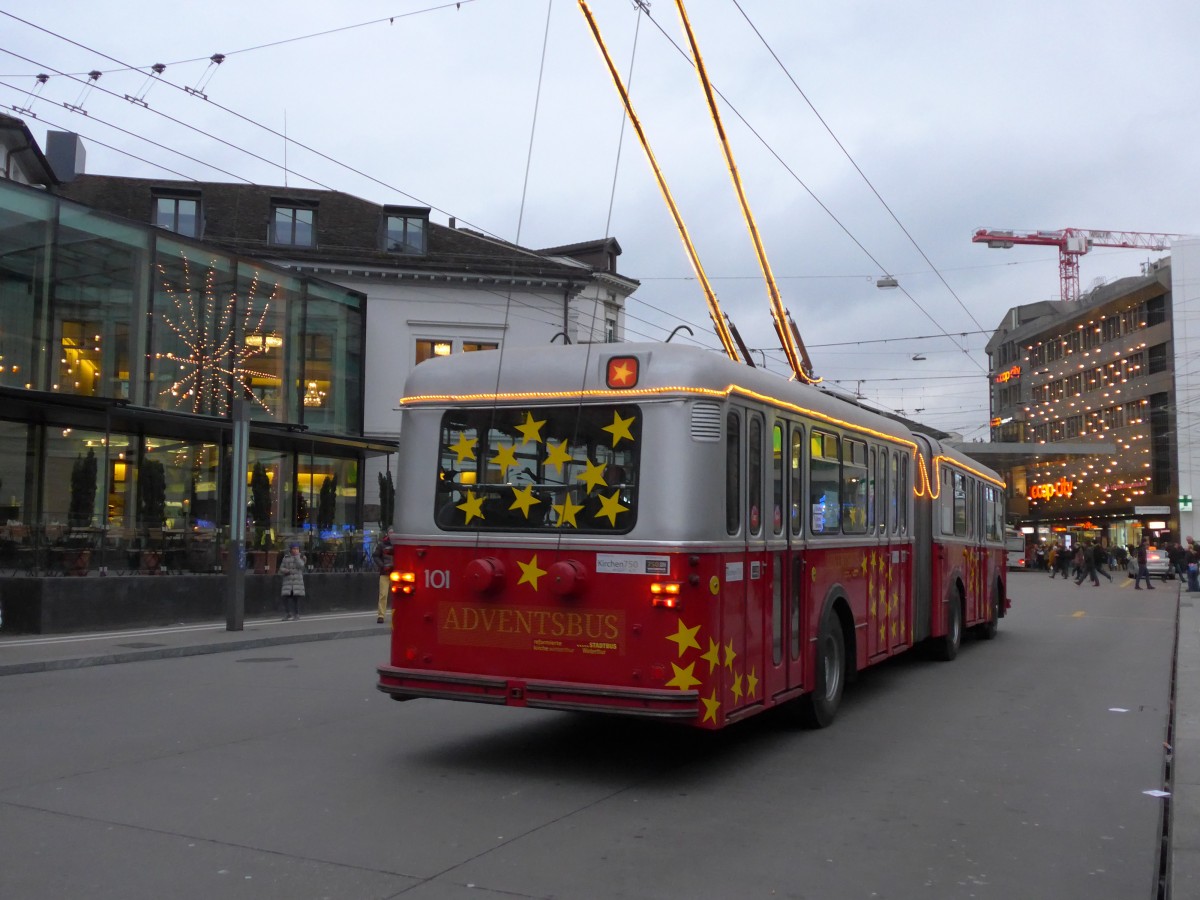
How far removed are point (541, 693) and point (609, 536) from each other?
3.68ft

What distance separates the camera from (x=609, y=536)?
7.66 meters

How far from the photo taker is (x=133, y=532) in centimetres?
2100

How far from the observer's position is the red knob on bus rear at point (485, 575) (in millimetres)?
7887

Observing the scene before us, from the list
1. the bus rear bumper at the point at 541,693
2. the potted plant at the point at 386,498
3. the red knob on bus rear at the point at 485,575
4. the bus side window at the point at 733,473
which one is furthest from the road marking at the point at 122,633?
the bus side window at the point at 733,473

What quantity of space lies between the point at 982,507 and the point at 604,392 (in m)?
11.1

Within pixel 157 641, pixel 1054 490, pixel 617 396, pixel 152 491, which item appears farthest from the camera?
pixel 1054 490

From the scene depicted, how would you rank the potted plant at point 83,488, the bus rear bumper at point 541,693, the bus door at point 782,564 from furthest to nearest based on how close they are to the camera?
the potted plant at point 83,488 → the bus door at point 782,564 → the bus rear bumper at point 541,693

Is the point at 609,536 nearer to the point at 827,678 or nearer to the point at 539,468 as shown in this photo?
the point at 539,468

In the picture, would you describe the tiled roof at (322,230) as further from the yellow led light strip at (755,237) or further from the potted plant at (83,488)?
the yellow led light strip at (755,237)

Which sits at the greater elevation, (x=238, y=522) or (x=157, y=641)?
(x=238, y=522)

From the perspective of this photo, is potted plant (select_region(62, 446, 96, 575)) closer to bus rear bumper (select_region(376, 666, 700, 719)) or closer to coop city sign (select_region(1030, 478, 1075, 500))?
bus rear bumper (select_region(376, 666, 700, 719))

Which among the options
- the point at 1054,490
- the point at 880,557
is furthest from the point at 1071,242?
the point at 880,557

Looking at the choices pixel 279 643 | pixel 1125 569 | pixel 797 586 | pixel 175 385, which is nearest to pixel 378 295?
pixel 175 385

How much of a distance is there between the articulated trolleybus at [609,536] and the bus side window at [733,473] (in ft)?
0.06
